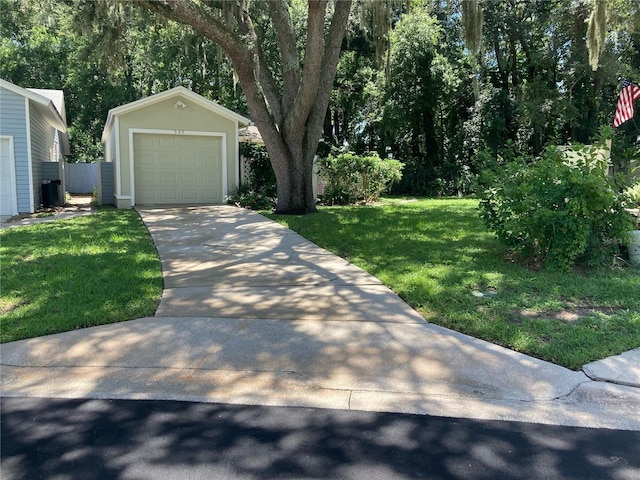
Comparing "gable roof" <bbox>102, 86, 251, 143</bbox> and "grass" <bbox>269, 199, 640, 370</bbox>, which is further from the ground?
"gable roof" <bbox>102, 86, 251, 143</bbox>

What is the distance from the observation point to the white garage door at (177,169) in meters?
16.0

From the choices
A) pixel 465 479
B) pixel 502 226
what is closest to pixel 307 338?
pixel 465 479

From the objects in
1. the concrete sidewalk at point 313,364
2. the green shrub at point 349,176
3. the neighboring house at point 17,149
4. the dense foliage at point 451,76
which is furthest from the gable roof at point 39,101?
the concrete sidewalk at point 313,364

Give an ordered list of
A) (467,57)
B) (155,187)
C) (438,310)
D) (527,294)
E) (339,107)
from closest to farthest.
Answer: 1. (438,310)
2. (527,294)
3. (155,187)
4. (467,57)
5. (339,107)

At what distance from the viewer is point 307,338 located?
4.78 meters

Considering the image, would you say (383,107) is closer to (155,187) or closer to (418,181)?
(418,181)

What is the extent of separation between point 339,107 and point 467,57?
24.6 ft

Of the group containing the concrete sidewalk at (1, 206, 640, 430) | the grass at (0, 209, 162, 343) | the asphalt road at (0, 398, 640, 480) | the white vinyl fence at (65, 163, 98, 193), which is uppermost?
the white vinyl fence at (65, 163, 98, 193)

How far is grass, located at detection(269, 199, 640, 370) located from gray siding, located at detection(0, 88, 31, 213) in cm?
912

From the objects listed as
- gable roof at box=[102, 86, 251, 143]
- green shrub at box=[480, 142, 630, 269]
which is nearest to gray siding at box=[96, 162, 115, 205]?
gable roof at box=[102, 86, 251, 143]

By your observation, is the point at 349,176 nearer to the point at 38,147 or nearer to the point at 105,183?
the point at 105,183

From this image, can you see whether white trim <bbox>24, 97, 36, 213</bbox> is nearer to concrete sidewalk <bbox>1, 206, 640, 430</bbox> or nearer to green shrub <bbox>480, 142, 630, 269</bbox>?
concrete sidewalk <bbox>1, 206, 640, 430</bbox>

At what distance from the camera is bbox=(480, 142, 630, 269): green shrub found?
651cm

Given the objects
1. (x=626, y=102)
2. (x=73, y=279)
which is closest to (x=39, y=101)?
(x=73, y=279)
